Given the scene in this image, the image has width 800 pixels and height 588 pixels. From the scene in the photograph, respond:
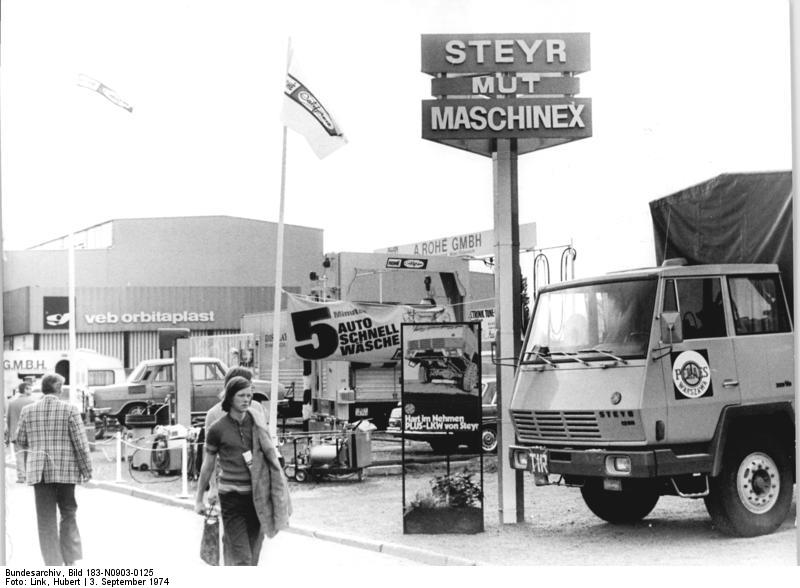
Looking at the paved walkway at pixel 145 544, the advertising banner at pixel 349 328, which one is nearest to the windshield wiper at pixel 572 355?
the paved walkway at pixel 145 544

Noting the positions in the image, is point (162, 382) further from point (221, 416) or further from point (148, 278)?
point (221, 416)

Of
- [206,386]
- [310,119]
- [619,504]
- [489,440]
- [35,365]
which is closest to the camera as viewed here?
[310,119]

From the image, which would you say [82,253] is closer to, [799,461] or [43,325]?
[43,325]

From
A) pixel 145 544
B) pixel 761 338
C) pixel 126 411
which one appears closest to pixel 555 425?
pixel 761 338

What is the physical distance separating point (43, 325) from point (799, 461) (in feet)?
23.2

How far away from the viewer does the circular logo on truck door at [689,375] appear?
928 centimetres

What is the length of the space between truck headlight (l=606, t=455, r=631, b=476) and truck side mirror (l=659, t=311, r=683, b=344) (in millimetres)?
1067

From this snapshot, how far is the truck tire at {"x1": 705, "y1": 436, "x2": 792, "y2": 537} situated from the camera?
9.36 m

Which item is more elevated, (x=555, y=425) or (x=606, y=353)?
(x=606, y=353)

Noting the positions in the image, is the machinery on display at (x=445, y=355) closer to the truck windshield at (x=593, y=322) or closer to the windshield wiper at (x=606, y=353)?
the truck windshield at (x=593, y=322)

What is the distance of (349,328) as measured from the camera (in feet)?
56.4

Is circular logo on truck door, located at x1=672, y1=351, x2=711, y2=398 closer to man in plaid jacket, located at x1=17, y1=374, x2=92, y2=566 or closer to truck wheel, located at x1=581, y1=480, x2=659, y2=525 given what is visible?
truck wheel, located at x1=581, y1=480, x2=659, y2=525

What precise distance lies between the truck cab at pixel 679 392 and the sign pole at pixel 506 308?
883 millimetres

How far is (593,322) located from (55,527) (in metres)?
4.93
